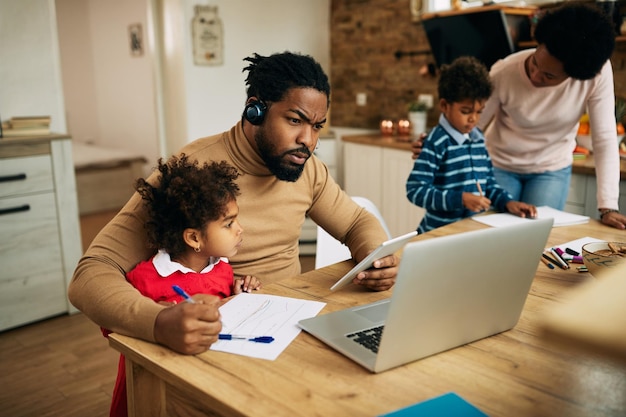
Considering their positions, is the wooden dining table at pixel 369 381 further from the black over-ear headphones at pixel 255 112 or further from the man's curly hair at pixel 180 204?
the black over-ear headphones at pixel 255 112

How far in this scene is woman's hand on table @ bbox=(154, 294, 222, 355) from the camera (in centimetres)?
101

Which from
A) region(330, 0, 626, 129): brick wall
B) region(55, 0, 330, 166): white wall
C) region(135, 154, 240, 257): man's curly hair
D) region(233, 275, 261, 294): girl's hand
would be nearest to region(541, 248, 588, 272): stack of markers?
region(233, 275, 261, 294): girl's hand

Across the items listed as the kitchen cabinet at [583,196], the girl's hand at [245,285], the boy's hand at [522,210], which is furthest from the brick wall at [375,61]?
the girl's hand at [245,285]

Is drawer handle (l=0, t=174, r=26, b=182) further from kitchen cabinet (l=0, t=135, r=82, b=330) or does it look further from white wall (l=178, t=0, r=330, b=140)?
white wall (l=178, t=0, r=330, b=140)

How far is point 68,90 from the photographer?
7.52m

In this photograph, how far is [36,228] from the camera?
296 centimetres

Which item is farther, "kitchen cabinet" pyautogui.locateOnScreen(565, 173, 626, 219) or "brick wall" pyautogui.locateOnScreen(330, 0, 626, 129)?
"brick wall" pyautogui.locateOnScreen(330, 0, 626, 129)

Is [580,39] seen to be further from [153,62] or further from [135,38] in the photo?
[135,38]

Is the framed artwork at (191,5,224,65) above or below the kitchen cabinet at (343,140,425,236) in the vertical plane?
above

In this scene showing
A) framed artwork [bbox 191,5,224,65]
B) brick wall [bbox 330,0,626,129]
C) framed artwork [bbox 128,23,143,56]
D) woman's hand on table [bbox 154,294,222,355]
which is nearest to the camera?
woman's hand on table [bbox 154,294,222,355]

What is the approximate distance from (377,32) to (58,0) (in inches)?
186

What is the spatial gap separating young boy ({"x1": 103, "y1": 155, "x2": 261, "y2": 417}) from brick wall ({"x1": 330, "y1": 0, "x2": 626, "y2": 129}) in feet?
10.3

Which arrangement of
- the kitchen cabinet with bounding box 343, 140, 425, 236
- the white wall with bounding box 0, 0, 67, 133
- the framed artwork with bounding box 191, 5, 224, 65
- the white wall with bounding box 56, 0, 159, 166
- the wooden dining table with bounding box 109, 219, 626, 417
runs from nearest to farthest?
1. the wooden dining table with bounding box 109, 219, 626, 417
2. the white wall with bounding box 0, 0, 67, 133
3. the kitchen cabinet with bounding box 343, 140, 425, 236
4. the framed artwork with bounding box 191, 5, 224, 65
5. the white wall with bounding box 56, 0, 159, 166

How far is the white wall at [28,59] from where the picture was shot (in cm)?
312
